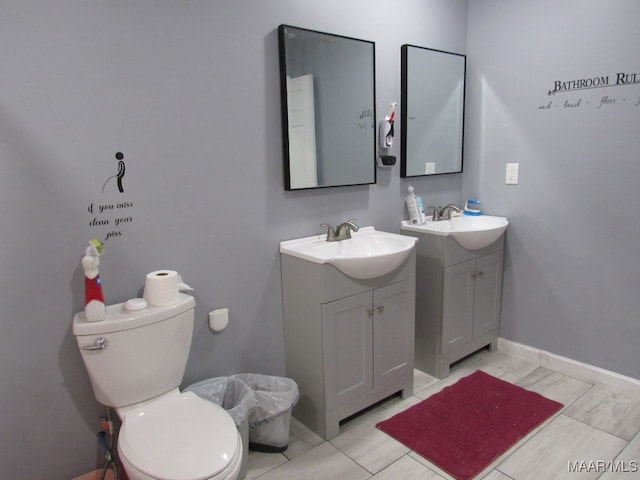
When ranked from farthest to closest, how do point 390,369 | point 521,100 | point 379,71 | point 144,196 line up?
point 521,100
point 379,71
point 390,369
point 144,196

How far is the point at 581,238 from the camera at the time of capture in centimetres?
248

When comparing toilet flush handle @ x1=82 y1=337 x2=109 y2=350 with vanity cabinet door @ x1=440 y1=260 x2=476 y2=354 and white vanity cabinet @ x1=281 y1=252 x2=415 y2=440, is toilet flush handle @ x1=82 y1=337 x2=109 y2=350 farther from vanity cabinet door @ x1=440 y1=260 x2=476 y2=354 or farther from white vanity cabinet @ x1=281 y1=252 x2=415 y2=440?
vanity cabinet door @ x1=440 y1=260 x2=476 y2=354

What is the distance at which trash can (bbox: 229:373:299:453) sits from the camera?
191cm

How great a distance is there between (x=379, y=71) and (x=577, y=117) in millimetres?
1100

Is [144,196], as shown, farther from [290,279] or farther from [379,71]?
[379,71]

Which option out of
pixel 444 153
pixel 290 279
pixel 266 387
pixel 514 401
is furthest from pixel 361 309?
pixel 444 153

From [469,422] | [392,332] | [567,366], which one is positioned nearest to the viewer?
[469,422]

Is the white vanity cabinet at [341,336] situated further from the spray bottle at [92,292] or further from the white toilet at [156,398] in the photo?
the spray bottle at [92,292]

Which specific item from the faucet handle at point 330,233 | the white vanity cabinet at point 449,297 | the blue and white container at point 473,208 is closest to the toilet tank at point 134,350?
the faucet handle at point 330,233

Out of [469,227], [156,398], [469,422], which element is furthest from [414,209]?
[156,398]

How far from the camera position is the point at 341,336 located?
6.71 feet

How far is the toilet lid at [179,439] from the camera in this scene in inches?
51.4

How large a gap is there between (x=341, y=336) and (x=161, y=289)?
82cm

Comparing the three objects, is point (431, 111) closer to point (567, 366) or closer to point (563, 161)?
point (563, 161)
